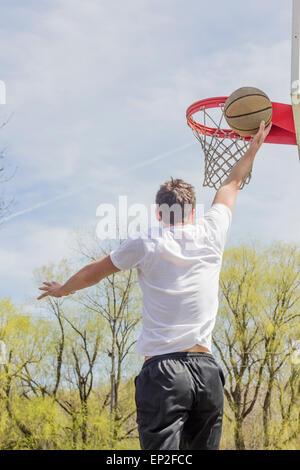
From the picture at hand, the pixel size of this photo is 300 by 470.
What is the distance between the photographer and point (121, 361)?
21.8 m

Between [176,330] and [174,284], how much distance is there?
0.77ft

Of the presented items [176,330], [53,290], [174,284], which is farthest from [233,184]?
[53,290]

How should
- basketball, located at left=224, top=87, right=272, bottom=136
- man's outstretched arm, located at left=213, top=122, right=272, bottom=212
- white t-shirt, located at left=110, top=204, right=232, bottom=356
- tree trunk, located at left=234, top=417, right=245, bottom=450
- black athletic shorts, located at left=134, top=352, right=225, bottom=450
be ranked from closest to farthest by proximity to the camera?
black athletic shorts, located at left=134, top=352, right=225, bottom=450, white t-shirt, located at left=110, top=204, right=232, bottom=356, man's outstretched arm, located at left=213, top=122, right=272, bottom=212, basketball, located at left=224, top=87, right=272, bottom=136, tree trunk, located at left=234, top=417, right=245, bottom=450

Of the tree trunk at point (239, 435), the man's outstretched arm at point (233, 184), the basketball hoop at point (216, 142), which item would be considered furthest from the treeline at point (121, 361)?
the man's outstretched arm at point (233, 184)

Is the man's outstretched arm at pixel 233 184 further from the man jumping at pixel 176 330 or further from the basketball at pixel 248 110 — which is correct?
the basketball at pixel 248 110

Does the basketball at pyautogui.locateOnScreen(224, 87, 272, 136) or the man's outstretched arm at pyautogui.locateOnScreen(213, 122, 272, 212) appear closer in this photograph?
the man's outstretched arm at pyautogui.locateOnScreen(213, 122, 272, 212)

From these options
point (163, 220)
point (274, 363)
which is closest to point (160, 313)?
point (163, 220)

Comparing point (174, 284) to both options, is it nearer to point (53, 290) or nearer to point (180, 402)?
point (180, 402)

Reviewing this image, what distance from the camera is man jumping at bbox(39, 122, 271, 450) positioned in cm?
262

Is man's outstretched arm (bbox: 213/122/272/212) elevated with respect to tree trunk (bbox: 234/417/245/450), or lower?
elevated

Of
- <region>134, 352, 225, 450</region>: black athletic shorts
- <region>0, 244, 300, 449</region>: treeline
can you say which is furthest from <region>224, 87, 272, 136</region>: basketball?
<region>0, 244, 300, 449</region>: treeline

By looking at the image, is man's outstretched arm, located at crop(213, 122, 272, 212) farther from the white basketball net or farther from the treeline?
the treeline
